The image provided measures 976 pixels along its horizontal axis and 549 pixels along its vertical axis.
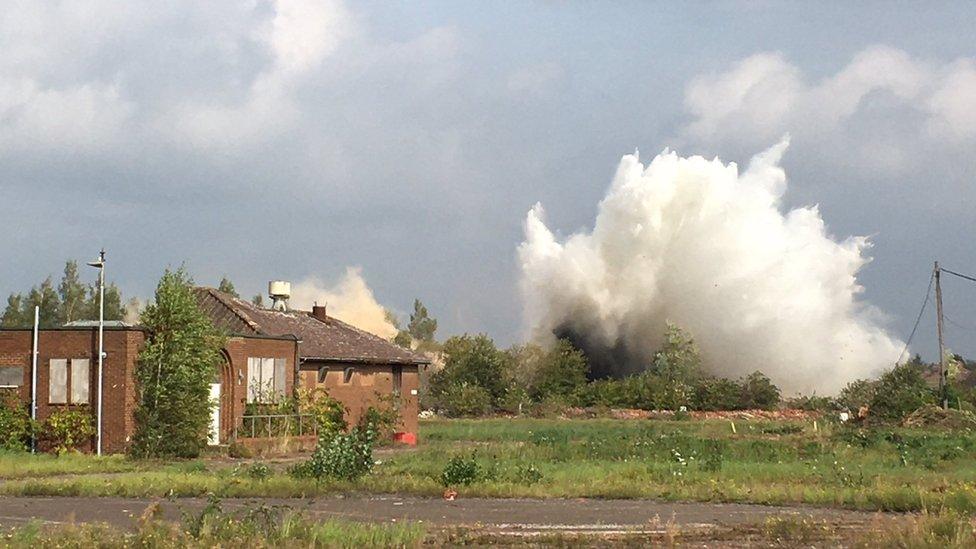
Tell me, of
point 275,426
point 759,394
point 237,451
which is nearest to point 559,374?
point 759,394

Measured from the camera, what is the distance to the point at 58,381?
3856 cm

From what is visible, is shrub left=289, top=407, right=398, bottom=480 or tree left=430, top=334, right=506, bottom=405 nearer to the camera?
shrub left=289, top=407, right=398, bottom=480

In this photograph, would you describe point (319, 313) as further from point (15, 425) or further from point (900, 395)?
point (900, 395)

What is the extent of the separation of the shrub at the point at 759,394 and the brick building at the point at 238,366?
120 ft

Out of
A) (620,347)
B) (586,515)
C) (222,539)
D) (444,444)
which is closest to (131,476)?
(586,515)

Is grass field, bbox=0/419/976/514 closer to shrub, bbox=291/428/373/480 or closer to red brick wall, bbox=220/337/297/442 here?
shrub, bbox=291/428/373/480

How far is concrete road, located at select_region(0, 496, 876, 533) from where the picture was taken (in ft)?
61.8

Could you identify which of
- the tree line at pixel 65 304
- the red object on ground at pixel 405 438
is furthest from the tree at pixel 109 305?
the red object on ground at pixel 405 438

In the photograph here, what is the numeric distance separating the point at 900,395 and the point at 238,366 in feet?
132

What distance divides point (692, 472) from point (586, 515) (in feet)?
27.4

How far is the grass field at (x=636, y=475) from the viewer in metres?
23.4

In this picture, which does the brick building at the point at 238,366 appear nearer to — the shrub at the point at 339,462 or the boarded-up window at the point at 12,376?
the boarded-up window at the point at 12,376

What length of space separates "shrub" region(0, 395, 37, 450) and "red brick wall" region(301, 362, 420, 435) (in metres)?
11.7

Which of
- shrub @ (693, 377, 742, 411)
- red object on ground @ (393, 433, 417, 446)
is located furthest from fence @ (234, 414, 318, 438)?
shrub @ (693, 377, 742, 411)
